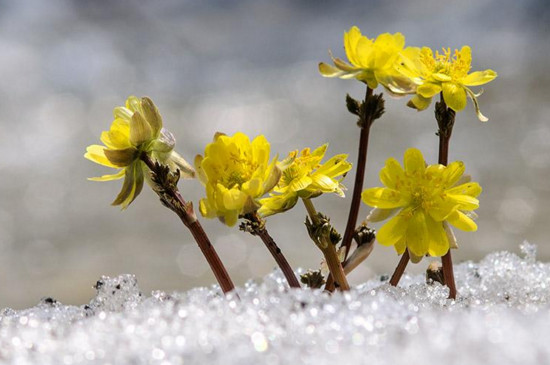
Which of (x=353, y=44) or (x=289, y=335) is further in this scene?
(x=353, y=44)

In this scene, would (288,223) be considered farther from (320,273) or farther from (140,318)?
(140,318)

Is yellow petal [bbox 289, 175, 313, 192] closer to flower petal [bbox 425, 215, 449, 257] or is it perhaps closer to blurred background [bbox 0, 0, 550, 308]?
flower petal [bbox 425, 215, 449, 257]

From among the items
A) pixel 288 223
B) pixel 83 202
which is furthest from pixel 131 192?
pixel 83 202

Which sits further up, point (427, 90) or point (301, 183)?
point (427, 90)

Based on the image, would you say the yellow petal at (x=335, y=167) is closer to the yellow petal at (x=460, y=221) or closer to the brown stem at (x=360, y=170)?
the brown stem at (x=360, y=170)

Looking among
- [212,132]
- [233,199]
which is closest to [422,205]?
[233,199]

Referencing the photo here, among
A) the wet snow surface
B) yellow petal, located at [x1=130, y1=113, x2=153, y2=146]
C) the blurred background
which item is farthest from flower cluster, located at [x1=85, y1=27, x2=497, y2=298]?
the blurred background

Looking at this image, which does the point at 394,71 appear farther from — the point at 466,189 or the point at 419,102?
the point at 466,189
